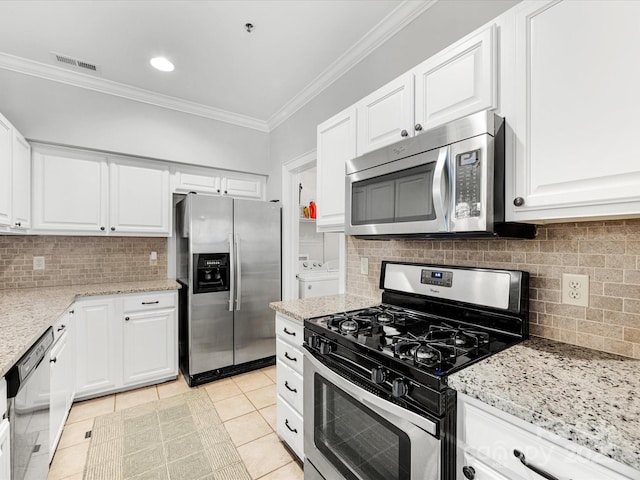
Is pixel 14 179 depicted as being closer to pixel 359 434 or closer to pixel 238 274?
pixel 238 274

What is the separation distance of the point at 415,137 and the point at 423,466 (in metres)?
1.23

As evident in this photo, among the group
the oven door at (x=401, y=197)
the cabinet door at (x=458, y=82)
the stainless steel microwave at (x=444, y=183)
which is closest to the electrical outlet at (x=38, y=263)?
the oven door at (x=401, y=197)

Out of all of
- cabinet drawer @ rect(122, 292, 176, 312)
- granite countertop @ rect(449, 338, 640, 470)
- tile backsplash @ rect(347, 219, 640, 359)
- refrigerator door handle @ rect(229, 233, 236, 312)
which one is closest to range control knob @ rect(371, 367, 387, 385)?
granite countertop @ rect(449, 338, 640, 470)

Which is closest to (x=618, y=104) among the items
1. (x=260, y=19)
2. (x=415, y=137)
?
(x=415, y=137)

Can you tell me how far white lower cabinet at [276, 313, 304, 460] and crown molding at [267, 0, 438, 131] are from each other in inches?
75.2

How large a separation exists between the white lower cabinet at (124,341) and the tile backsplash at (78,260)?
1.89 ft

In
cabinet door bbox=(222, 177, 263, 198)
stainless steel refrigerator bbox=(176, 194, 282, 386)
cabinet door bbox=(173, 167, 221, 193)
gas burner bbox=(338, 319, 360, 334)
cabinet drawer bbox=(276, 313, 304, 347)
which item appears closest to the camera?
gas burner bbox=(338, 319, 360, 334)

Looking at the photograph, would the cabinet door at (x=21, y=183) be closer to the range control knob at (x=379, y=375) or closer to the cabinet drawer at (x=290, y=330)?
the cabinet drawer at (x=290, y=330)

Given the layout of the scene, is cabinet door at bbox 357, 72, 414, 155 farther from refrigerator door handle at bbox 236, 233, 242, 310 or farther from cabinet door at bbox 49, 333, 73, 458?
cabinet door at bbox 49, 333, 73, 458

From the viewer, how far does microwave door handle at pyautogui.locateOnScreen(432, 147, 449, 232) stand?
4.09 feet

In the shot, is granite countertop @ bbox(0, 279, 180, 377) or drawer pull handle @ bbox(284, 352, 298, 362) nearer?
granite countertop @ bbox(0, 279, 180, 377)

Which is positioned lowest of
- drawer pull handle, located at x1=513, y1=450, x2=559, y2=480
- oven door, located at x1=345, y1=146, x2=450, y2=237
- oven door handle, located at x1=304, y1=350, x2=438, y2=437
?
oven door handle, located at x1=304, y1=350, x2=438, y2=437

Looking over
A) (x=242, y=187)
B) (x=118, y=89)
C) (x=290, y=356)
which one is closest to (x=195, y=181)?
(x=242, y=187)

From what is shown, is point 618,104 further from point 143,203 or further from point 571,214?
point 143,203
